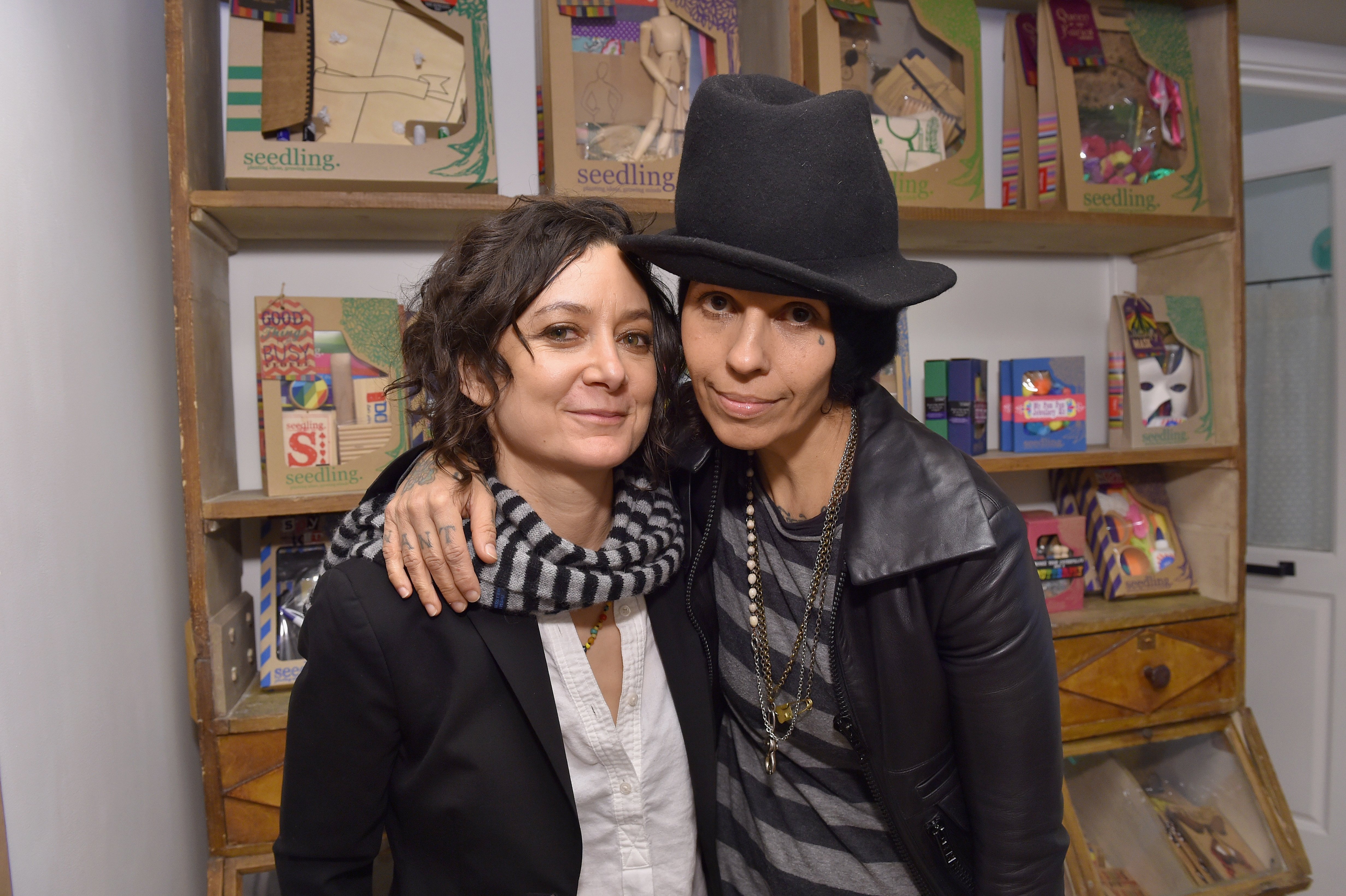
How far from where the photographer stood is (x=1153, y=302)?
6.66 ft

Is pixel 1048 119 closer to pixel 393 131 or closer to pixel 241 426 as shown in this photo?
pixel 393 131

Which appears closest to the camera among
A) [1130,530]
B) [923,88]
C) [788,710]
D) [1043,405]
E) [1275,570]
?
[788,710]

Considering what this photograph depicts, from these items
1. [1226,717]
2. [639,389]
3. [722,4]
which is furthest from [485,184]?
[1226,717]

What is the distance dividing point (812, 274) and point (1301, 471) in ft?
9.20

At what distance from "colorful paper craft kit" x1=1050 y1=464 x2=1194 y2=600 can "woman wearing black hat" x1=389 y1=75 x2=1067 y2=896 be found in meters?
1.33

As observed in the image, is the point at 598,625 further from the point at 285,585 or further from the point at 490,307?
the point at 285,585

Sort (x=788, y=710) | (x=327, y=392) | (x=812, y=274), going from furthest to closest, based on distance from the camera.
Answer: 1. (x=327, y=392)
2. (x=788, y=710)
3. (x=812, y=274)

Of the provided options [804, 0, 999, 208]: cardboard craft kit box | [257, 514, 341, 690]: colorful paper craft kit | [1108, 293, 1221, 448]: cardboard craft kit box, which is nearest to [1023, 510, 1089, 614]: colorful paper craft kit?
[1108, 293, 1221, 448]: cardboard craft kit box

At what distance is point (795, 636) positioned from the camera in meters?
1.09

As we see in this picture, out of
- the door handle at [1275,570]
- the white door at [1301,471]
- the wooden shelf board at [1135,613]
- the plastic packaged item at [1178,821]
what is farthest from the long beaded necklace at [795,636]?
the door handle at [1275,570]

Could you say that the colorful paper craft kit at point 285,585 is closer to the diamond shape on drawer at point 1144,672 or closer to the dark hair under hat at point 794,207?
the dark hair under hat at point 794,207

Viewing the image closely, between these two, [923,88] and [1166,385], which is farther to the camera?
[1166,385]

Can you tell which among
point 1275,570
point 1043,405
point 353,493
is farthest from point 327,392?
point 1275,570

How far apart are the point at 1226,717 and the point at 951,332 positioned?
129 centimetres
